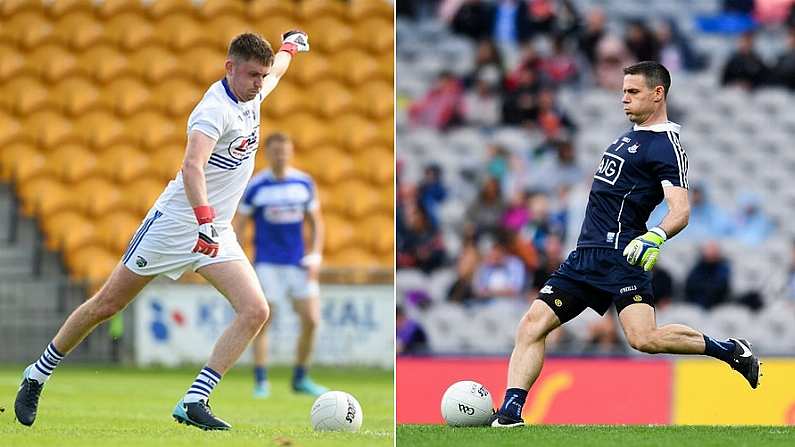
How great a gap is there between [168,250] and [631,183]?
100 inches

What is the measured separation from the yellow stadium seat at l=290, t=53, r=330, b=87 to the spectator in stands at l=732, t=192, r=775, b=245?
19.7 feet

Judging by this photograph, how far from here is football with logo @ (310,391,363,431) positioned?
7.05 m

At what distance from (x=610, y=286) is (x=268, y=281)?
5.31 meters

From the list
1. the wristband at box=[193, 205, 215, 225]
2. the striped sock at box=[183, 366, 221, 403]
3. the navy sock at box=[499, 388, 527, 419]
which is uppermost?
the wristband at box=[193, 205, 215, 225]

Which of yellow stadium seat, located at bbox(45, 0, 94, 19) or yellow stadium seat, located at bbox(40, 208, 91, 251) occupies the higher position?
yellow stadium seat, located at bbox(45, 0, 94, 19)

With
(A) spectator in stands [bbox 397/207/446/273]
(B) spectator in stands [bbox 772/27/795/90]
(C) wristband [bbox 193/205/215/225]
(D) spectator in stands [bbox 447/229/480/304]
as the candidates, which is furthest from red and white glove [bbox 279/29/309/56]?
(B) spectator in stands [bbox 772/27/795/90]

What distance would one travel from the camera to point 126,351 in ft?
48.1

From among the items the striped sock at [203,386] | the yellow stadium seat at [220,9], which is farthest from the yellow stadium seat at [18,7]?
the striped sock at [203,386]

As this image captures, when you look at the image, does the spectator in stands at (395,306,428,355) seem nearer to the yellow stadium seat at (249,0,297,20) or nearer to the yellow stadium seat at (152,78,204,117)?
the yellow stadium seat at (152,78,204,117)

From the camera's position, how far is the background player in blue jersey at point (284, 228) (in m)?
11.5

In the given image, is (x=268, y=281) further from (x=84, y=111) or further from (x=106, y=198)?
(x=84, y=111)

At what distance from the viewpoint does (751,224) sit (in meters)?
16.6

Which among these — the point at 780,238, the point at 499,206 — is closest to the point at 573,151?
the point at 499,206

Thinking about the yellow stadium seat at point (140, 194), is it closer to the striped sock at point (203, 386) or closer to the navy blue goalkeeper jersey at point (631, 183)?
the striped sock at point (203, 386)
